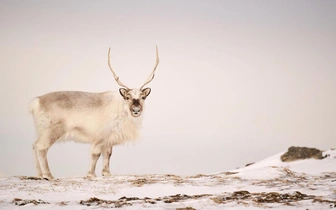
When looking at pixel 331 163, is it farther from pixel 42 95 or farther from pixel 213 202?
pixel 42 95

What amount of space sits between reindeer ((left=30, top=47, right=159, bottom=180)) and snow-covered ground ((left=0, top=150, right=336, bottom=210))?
1086 millimetres

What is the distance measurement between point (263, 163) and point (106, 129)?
5.38 m

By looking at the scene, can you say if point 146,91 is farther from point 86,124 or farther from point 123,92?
point 86,124

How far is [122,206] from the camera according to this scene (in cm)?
785

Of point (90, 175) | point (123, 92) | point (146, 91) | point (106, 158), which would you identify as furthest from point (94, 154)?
point (146, 91)

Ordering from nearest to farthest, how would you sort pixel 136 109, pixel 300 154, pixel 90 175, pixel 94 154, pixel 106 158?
pixel 90 175, pixel 136 109, pixel 94 154, pixel 106 158, pixel 300 154

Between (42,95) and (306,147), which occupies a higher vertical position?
(42,95)

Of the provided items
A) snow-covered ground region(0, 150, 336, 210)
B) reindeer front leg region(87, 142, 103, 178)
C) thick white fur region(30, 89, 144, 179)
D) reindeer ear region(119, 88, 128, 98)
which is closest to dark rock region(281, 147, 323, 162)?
snow-covered ground region(0, 150, 336, 210)

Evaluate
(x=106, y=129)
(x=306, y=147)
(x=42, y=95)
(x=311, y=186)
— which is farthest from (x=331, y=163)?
(x=42, y=95)

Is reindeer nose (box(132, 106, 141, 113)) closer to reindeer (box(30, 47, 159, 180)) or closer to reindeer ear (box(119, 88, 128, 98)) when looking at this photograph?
reindeer (box(30, 47, 159, 180))

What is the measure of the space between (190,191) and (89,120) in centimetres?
481

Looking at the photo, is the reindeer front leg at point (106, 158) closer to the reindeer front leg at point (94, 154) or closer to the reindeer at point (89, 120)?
the reindeer at point (89, 120)

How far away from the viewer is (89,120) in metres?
13.2

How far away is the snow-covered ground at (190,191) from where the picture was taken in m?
7.88
